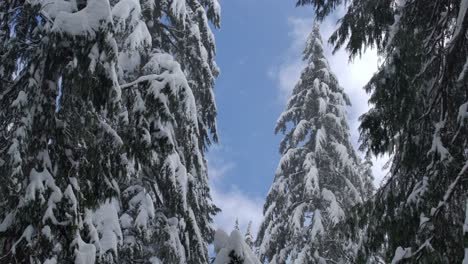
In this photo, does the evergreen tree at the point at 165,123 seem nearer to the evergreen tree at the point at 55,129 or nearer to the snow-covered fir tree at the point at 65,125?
the snow-covered fir tree at the point at 65,125

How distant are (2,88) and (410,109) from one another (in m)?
5.67

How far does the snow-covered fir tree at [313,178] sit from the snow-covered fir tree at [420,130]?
7.99 meters

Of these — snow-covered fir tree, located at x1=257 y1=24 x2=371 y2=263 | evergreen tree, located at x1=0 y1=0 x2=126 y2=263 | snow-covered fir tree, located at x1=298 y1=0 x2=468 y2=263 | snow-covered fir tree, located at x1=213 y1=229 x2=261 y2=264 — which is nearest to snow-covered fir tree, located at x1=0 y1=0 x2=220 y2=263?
evergreen tree, located at x1=0 y1=0 x2=126 y2=263

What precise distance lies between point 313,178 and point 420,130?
30.3ft

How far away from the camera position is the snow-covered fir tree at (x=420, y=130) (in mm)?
6016

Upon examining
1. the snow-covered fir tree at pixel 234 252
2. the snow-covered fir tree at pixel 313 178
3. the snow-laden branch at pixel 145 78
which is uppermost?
the snow-covered fir tree at pixel 313 178

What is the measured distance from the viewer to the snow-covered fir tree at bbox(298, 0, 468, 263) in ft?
19.7

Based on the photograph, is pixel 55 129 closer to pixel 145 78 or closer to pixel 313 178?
pixel 145 78

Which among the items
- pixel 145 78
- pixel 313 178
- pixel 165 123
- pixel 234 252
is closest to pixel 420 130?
pixel 165 123

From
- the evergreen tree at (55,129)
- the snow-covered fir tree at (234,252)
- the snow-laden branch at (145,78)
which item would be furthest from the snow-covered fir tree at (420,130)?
the evergreen tree at (55,129)

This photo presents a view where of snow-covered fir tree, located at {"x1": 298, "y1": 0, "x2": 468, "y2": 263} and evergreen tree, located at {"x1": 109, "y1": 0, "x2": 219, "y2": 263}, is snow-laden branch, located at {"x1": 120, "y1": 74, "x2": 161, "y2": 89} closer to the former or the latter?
evergreen tree, located at {"x1": 109, "y1": 0, "x2": 219, "y2": 263}

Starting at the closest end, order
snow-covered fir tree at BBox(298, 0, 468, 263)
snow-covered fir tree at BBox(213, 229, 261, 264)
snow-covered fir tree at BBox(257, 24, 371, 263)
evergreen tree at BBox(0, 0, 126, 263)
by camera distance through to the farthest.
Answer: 1. snow-covered fir tree at BBox(213, 229, 261, 264)
2. evergreen tree at BBox(0, 0, 126, 263)
3. snow-covered fir tree at BBox(298, 0, 468, 263)
4. snow-covered fir tree at BBox(257, 24, 371, 263)

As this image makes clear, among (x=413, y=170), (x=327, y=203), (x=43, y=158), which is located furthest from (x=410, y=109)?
(x=327, y=203)

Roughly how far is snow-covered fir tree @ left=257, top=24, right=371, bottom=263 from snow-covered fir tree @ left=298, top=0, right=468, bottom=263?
7.99 meters
